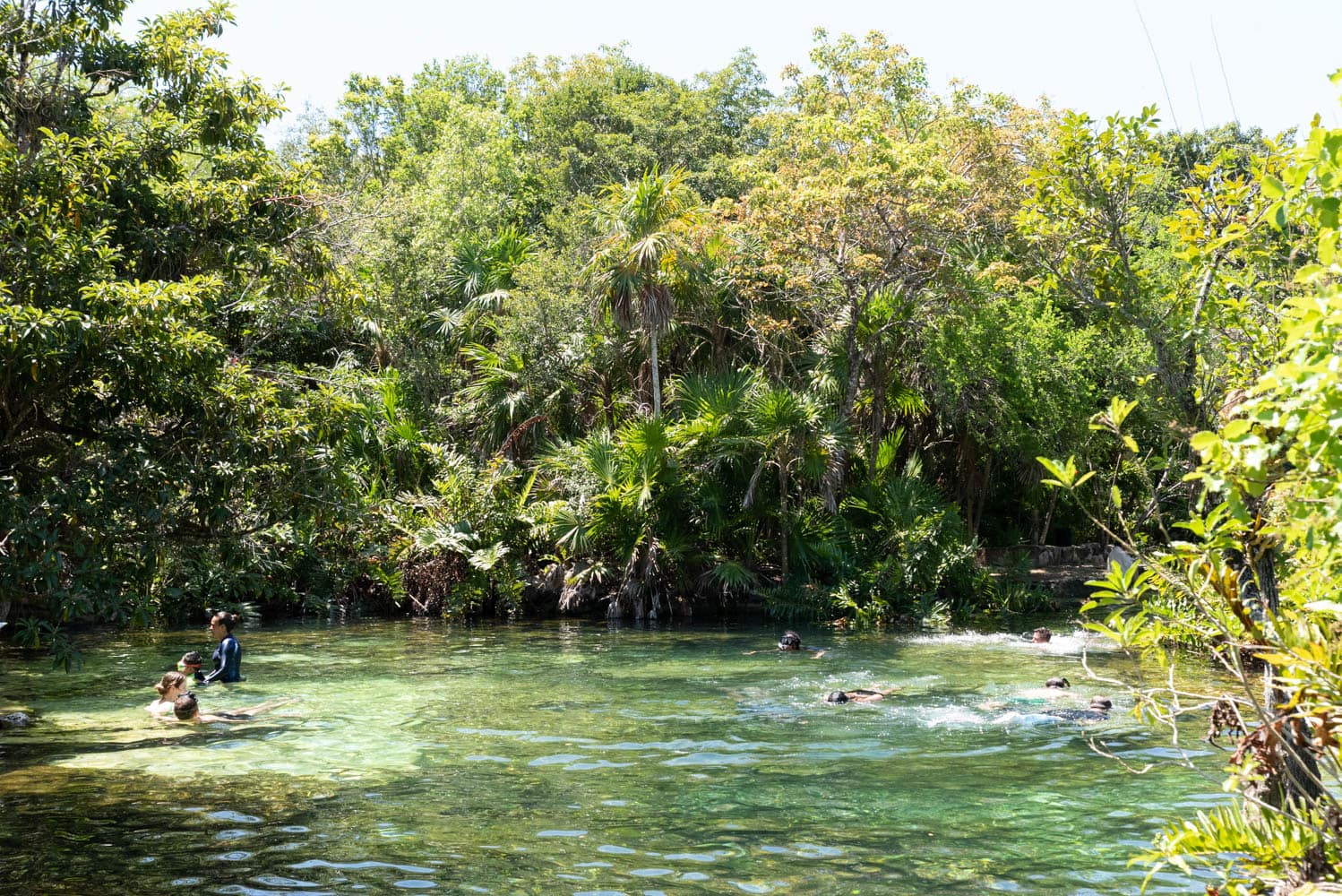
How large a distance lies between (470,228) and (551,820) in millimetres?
30379

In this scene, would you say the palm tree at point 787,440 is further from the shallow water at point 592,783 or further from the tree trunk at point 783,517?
the shallow water at point 592,783

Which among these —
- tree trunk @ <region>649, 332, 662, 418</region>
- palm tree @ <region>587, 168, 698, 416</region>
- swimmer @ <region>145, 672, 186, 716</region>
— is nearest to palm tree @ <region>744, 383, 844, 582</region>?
tree trunk @ <region>649, 332, 662, 418</region>

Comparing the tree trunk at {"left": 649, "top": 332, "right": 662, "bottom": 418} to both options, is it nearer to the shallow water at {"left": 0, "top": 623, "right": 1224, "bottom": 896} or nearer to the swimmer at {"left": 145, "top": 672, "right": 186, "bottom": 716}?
the shallow water at {"left": 0, "top": 623, "right": 1224, "bottom": 896}

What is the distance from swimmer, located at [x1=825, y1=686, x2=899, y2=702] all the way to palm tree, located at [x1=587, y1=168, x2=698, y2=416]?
1168cm

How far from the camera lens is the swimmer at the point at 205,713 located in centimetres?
1333

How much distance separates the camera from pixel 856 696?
1499cm

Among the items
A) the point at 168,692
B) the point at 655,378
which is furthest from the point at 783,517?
the point at 168,692

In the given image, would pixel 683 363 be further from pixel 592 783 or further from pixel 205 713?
pixel 592 783

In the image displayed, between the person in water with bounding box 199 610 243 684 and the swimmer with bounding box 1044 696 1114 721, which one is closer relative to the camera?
the swimmer with bounding box 1044 696 1114 721

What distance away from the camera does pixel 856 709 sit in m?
14.3

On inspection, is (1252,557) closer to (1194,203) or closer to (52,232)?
(1194,203)

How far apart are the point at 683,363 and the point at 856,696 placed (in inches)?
612

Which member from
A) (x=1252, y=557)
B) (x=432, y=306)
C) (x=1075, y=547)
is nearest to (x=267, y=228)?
(x=1252, y=557)

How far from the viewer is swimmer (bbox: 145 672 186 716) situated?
13.9 meters
